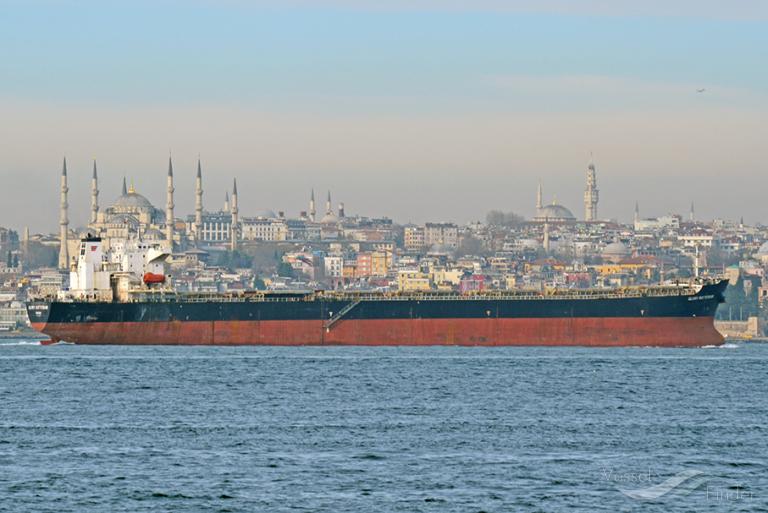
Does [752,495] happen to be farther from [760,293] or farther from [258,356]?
[760,293]

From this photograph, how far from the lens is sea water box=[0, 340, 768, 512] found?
2658cm

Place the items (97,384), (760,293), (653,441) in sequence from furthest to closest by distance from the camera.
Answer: (760,293) → (97,384) → (653,441)

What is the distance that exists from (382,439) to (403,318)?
1497 inches

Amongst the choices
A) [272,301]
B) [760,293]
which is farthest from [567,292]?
[760,293]

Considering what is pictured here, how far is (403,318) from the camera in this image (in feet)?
234

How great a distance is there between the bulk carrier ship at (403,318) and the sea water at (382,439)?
13494 mm

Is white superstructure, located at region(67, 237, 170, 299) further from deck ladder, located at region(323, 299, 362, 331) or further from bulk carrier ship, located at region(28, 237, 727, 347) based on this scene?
deck ladder, located at region(323, 299, 362, 331)

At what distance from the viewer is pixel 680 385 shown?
48312mm

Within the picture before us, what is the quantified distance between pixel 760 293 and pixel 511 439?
477 ft

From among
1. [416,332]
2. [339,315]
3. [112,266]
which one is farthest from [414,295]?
[112,266]

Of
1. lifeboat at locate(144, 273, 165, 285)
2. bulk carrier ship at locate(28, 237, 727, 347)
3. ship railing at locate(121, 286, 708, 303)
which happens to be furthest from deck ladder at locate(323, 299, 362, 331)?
lifeboat at locate(144, 273, 165, 285)

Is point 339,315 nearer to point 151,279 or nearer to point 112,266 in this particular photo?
point 151,279

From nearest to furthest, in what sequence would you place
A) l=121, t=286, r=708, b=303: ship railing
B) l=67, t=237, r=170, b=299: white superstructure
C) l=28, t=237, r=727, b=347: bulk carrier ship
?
l=28, t=237, r=727, b=347: bulk carrier ship
l=121, t=286, r=708, b=303: ship railing
l=67, t=237, r=170, b=299: white superstructure

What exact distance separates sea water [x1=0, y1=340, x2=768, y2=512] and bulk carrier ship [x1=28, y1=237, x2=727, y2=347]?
44.3 ft
